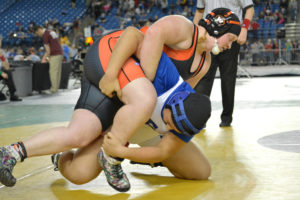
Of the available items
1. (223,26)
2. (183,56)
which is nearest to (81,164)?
(183,56)

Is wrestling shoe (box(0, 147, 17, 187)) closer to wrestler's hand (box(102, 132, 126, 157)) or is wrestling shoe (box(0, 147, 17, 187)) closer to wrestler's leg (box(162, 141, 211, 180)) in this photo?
wrestler's hand (box(102, 132, 126, 157))

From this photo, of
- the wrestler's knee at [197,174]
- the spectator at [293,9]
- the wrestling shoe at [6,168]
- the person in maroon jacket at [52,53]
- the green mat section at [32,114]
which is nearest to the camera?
the wrestling shoe at [6,168]

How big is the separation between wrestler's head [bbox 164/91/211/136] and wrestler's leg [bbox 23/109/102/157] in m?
0.45

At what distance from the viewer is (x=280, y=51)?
49.1 feet

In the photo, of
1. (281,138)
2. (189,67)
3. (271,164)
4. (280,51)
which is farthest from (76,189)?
(280,51)

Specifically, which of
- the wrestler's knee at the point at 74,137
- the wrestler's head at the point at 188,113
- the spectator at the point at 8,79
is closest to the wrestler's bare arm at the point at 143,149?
the wrestler's head at the point at 188,113

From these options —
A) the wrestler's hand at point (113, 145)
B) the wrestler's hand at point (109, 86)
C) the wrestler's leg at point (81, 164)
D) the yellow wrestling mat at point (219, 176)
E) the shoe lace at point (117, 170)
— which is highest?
the wrestler's hand at point (109, 86)

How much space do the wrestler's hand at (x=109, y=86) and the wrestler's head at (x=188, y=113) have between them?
29 cm

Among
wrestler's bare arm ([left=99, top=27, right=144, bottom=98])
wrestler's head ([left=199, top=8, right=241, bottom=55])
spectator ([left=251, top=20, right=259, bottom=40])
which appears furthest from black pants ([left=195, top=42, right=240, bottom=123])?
spectator ([left=251, top=20, right=259, bottom=40])

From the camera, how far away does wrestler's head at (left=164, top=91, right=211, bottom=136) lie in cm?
218

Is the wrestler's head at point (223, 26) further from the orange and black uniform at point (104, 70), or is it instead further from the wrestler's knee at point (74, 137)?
the wrestler's knee at point (74, 137)

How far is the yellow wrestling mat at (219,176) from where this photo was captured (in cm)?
229

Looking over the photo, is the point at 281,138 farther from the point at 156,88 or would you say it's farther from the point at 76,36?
the point at 76,36

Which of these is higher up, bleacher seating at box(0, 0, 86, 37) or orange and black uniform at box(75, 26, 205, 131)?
orange and black uniform at box(75, 26, 205, 131)
